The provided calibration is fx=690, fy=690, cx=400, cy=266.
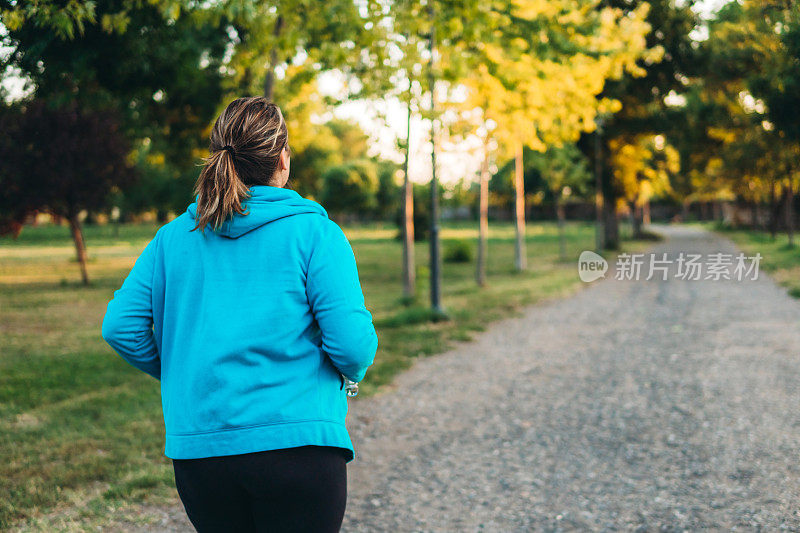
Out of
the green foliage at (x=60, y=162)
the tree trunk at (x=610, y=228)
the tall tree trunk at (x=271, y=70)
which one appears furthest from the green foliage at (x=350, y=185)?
the tall tree trunk at (x=271, y=70)

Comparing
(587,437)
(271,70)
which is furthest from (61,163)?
(587,437)

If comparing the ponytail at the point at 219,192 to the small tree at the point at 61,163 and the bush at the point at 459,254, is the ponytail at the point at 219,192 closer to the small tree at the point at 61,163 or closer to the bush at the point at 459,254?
the small tree at the point at 61,163

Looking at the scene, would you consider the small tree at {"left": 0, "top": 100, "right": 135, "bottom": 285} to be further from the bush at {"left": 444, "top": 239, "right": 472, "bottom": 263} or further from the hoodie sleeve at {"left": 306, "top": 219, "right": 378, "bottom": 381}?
the bush at {"left": 444, "top": 239, "right": 472, "bottom": 263}

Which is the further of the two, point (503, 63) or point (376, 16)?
point (503, 63)

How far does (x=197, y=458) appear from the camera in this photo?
1791 millimetres

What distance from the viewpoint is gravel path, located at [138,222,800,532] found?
4.09 m

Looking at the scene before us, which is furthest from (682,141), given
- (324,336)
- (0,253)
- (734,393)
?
(0,253)

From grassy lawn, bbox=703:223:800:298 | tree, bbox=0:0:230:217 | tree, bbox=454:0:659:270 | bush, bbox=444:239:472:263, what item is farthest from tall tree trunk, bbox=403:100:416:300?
bush, bbox=444:239:472:263

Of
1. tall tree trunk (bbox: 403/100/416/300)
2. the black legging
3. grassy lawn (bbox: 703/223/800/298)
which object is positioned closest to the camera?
the black legging

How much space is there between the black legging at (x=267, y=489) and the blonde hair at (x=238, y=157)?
2.03ft

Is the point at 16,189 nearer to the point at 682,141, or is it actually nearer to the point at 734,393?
the point at 734,393

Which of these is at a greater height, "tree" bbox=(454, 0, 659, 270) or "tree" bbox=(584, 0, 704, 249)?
"tree" bbox=(584, 0, 704, 249)

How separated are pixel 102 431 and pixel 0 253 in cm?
3602

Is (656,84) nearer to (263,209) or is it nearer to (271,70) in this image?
(271,70)
